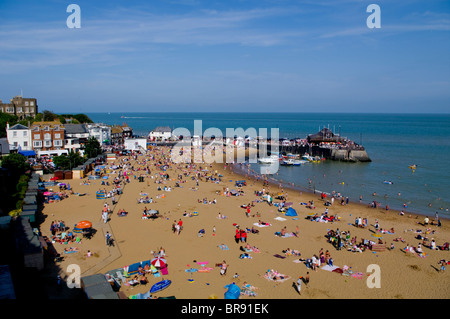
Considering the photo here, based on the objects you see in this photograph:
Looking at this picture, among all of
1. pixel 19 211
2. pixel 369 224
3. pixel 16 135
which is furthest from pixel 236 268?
pixel 16 135

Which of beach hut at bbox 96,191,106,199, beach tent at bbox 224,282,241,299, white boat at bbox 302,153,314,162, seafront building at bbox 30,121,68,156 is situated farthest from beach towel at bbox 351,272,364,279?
white boat at bbox 302,153,314,162

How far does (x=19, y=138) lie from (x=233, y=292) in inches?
1682

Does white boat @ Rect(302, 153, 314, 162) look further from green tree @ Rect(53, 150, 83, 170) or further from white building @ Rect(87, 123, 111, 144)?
white building @ Rect(87, 123, 111, 144)

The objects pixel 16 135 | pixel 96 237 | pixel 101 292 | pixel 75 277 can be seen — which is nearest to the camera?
A: pixel 101 292

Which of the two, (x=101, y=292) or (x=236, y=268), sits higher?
(x=101, y=292)

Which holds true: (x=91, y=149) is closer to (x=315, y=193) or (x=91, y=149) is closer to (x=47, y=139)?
(x=47, y=139)

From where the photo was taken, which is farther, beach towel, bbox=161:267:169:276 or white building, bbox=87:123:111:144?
white building, bbox=87:123:111:144

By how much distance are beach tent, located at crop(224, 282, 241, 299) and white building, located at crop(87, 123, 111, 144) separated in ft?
171

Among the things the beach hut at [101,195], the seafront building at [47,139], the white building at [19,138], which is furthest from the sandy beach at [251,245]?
the white building at [19,138]

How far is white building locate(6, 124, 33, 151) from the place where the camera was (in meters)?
43.2

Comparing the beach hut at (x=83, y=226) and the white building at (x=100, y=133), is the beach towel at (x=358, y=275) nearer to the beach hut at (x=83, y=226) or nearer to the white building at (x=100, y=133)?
the beach hut at (x=83, y=226)

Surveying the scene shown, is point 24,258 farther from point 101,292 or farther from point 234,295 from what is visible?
point 234,295

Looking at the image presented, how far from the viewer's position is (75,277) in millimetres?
13586
